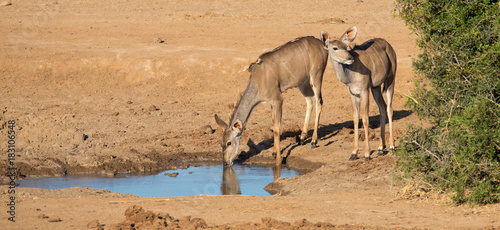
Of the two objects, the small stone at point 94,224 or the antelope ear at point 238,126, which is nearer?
the small stone at point 94,224

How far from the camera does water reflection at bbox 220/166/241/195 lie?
1023 centimetres

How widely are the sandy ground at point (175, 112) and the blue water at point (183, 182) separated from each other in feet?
1.33

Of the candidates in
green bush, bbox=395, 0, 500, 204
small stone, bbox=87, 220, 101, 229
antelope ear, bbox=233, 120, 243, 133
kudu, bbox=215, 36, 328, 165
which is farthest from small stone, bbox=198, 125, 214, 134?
small stone, bbox=87, 220, 101, 229

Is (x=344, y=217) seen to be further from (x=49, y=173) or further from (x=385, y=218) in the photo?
(x=49, y=173)

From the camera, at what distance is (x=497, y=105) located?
745 cm

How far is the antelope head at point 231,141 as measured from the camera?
11547mm

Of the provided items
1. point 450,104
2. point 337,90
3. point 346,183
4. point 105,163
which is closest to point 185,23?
point 337,90

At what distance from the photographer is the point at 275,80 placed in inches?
459

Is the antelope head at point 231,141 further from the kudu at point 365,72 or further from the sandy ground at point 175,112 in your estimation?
the kudu at point 365,72

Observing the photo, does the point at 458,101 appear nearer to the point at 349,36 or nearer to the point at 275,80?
the point at 349,36

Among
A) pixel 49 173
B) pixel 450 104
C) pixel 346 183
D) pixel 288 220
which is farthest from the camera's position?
pixel 49 173

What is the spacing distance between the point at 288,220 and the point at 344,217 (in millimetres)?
644

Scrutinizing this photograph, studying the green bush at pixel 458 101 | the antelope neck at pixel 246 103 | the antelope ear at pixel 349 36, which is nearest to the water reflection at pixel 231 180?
the antelope neck at pixel 246 103

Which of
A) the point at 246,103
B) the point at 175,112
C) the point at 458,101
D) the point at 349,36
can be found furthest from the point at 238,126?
the point at 458,101
